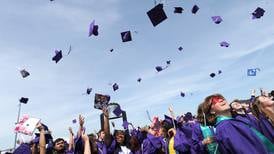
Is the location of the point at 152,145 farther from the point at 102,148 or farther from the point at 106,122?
the point at 106,122

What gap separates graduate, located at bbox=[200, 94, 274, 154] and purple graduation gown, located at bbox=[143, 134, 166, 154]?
3.84m

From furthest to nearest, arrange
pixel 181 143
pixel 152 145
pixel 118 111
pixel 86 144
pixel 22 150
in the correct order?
pixel 118 111
pixel 152 145
pixel 181 143
pixel 86 144
pixel 22 150

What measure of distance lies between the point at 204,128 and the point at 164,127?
1.97m

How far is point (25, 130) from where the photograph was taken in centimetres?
948

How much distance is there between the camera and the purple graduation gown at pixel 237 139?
4414 millimetres

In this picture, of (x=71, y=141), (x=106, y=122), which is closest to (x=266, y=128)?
A: (x=106, y=122)

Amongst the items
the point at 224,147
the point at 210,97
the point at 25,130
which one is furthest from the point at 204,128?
the point at 25,130

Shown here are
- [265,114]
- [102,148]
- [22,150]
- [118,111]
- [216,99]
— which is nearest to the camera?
[265,114]

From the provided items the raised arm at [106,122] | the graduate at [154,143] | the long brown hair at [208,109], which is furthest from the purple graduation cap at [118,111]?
the long brown hair at [208,109]

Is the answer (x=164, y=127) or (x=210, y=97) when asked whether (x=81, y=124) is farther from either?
(x=210, y=97)

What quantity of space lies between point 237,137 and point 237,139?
0.03m

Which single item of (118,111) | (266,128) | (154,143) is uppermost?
(118,111)

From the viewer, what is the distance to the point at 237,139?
4.47m

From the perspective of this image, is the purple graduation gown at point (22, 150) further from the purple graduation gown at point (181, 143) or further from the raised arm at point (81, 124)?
the purple graduation gown at point (181, 143)
